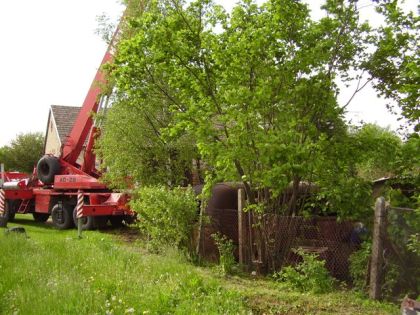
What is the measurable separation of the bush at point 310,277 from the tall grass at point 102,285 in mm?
1320

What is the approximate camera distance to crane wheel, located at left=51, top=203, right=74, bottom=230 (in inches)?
692

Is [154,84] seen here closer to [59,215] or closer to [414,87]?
[414,87]

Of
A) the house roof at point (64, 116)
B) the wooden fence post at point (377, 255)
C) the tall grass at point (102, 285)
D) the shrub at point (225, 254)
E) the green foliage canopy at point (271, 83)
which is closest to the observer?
the tall grass at point (102, 285)

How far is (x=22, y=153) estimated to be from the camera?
46250mm

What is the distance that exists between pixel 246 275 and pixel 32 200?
42.4 feet

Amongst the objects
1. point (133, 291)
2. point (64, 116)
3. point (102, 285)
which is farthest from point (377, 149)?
point (64, 116)

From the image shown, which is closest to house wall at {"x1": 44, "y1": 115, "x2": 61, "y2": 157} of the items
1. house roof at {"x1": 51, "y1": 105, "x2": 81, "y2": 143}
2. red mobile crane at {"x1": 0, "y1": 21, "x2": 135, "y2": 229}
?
house roof at {"x1": 51, "y1": 105, "x2": 81, "y2": 143}

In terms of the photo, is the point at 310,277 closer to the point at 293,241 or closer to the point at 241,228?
the point at 293,241

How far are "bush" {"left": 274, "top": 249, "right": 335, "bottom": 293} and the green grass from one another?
0.23m

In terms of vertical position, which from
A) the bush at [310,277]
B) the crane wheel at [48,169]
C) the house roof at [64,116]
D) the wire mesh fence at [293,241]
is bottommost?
the bush at [310,277]

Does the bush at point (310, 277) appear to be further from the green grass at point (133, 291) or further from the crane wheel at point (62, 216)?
the crane wheel at point (62, 216)

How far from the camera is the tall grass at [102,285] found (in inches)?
236

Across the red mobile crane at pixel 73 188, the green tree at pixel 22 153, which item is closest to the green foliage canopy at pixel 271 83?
the red mobile crane at pixel 73 188

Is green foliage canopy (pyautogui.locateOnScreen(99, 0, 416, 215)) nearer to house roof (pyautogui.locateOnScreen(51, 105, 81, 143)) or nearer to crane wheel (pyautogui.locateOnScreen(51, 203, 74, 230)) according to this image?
crane wheel (pyautogui.locateOnScreen(51, 203, 74, 230))
